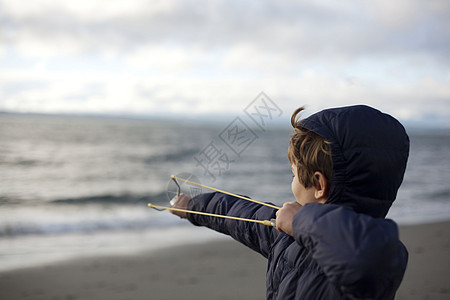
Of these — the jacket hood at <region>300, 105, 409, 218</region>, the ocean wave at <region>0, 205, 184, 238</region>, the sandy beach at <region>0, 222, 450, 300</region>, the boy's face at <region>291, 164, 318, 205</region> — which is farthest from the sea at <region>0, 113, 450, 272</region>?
the jacket hood at <region>300, 105, 409, 218</region>

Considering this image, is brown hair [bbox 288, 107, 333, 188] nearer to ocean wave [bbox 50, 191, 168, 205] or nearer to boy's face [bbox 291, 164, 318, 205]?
boy's face [bbox 291, 164, 318, 205]

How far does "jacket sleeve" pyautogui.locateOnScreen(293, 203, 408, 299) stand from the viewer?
93 centimetres

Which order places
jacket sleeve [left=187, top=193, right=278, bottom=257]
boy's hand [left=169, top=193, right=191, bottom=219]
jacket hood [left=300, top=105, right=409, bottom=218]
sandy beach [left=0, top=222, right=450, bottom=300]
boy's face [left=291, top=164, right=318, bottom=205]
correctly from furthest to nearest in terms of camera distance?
sandy beach [left=0, top=222, right=450, bottom=300] → boy's hand [left=169, top=193, right=191, bottom=219] → jacket sleeve [left=187, top=193, right=278, bottom=257] → boy's face [left=291, top=164, right=318, bottom=205] → jacket hood [left=300, top=105, right=409, bottom=218]

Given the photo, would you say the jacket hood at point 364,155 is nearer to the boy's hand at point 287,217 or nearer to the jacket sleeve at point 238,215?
the boy's hand at point 287,217

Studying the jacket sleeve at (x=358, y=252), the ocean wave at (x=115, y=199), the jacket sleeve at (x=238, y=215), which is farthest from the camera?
the ocean wave at (x=115, y=199)

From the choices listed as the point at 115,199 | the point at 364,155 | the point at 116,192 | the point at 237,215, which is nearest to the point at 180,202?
the point at 237,215

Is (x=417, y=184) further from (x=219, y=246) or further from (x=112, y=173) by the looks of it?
(x=112, y=173)

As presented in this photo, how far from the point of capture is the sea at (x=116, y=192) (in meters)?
5.57

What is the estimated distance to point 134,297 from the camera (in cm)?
388

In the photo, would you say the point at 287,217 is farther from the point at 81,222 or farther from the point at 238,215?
the point at 81,222

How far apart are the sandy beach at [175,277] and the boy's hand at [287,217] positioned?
296 cm

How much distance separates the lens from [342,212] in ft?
3.26

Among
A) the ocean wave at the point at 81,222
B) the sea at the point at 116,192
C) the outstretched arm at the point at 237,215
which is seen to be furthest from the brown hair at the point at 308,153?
the ocean wave at the point at 81,222

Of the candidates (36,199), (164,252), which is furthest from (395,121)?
(36,199)
